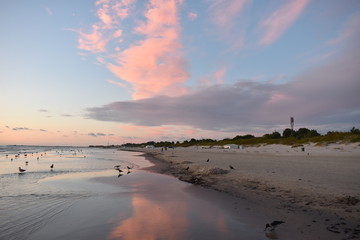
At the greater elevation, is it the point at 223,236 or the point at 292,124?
the point at 292,124

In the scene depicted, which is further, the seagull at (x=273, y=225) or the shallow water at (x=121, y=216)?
the seagull at (x=273, y=225)

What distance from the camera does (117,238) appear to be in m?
6.86

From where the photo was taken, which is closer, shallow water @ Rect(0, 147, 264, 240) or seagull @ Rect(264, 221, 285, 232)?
shallow water @ Rect(0, 147, 264, 240)

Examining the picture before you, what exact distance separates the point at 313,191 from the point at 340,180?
142 inches

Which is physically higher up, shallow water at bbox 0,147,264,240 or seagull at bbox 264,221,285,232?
seagull at bbox 264,221,285,232

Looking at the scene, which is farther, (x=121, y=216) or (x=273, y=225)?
(x=121, y=216)

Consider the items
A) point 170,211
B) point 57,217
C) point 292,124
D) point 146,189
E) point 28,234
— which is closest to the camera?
point 28,234

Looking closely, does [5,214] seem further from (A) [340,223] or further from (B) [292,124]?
(B) [292,124]

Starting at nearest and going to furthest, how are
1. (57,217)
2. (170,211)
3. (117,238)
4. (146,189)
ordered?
(117,238), (57,217), (170,211), (146,189)

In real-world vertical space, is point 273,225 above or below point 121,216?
above

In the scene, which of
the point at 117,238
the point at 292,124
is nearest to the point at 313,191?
the point at 117,238

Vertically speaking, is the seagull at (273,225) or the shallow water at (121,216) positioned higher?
the seagull at (273,225)

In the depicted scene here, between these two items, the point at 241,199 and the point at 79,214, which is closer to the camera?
the point at 79,214

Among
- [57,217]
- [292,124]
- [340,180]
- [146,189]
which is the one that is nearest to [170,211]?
[57,217]
